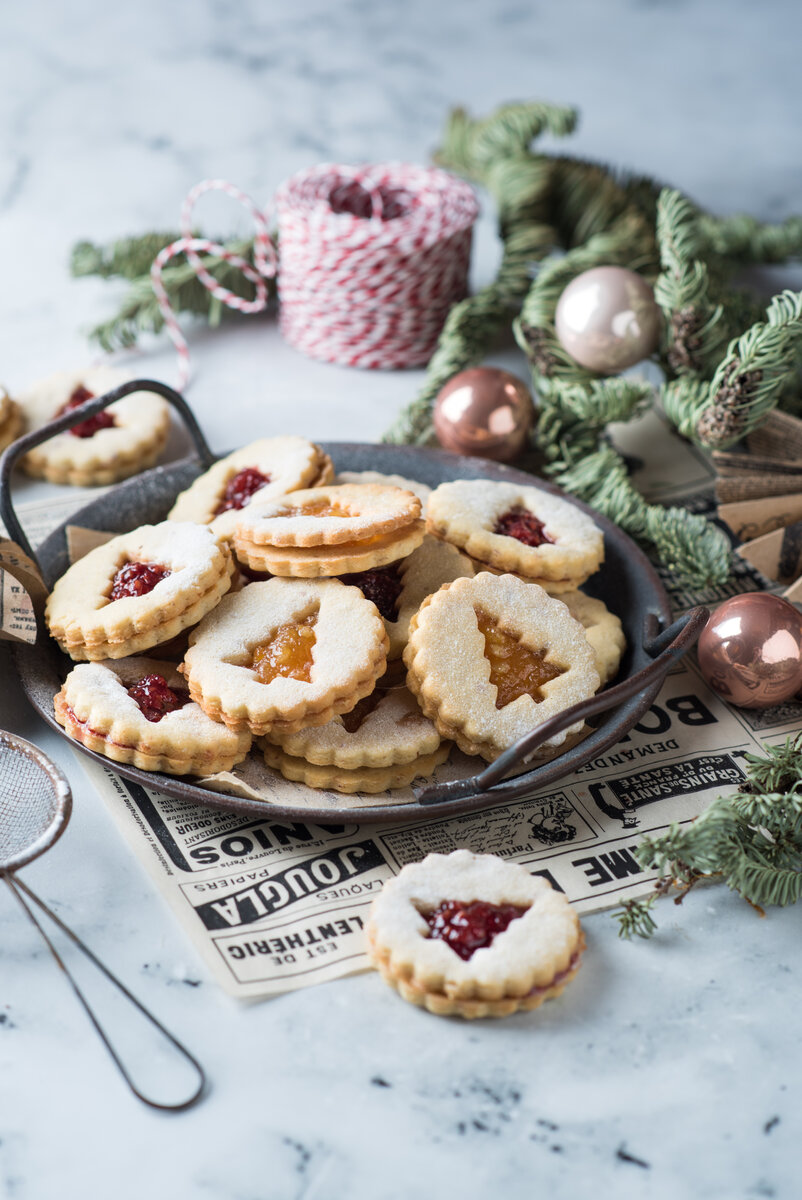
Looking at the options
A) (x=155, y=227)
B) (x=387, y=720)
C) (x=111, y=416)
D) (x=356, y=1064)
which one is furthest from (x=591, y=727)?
(x=155, y=227)

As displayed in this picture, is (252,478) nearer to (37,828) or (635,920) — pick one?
(37,828)

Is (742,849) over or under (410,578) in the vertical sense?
under

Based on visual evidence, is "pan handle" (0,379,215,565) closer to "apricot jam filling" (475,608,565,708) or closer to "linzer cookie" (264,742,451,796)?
"linzer cookie" (264,742,451,796)

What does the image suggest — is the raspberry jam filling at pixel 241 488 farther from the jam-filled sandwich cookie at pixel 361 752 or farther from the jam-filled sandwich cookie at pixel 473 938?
the jam-filled sandwich cookie at pixel 473 938

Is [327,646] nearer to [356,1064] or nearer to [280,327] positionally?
[356,1064]

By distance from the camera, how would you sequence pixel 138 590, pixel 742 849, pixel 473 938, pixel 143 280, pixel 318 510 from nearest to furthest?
pixel 473 938 < pixel 742 849 < pixel 138 590 < pixel 318 510 < pixel 143 280

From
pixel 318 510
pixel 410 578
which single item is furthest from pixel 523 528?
pixel 318 510

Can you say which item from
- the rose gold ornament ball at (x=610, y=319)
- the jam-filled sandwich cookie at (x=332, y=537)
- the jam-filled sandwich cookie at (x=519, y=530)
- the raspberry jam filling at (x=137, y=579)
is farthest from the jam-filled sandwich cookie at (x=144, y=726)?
the rose gold ornament ball at (x=610, y=319)
